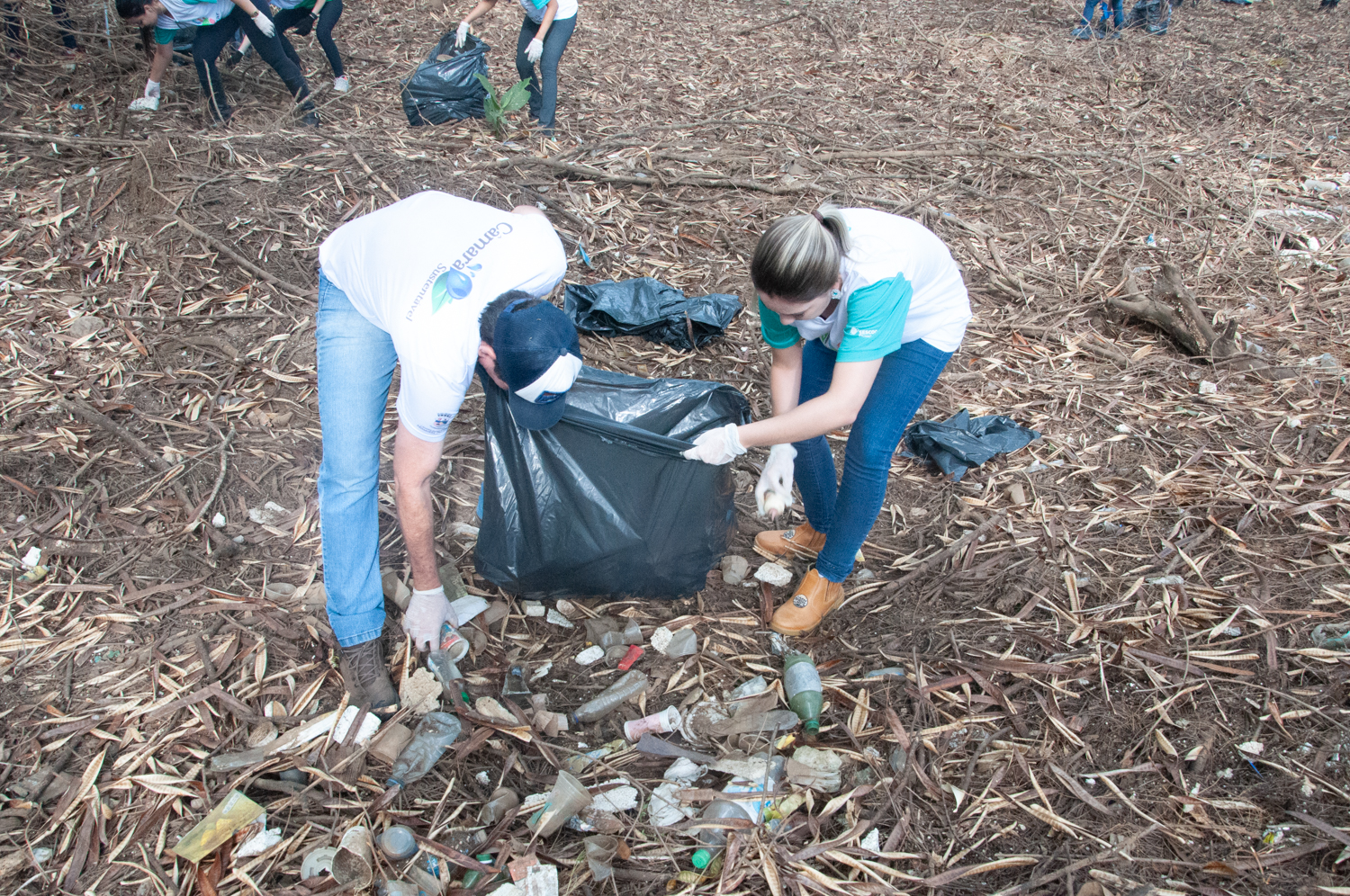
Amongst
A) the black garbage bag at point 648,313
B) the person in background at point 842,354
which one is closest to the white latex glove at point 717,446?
the person in background at point 842,354

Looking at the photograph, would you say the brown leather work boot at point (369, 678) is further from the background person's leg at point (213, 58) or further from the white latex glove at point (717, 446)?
the background person's leg at point (213, 58)

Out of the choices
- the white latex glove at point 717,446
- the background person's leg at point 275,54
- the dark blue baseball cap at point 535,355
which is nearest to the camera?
the dark blue baseball cap at point 535,355

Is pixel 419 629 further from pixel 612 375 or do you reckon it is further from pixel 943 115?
pixel 943 115

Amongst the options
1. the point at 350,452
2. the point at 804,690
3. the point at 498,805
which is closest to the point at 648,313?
the point at 350,452

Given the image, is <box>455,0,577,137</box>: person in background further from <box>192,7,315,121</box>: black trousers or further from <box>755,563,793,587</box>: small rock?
<box>755,563,793,587</box>: small rock

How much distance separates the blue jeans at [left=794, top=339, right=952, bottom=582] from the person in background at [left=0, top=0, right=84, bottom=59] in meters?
5.81

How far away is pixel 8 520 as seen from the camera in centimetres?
262

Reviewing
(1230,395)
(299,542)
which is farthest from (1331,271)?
(299,542)

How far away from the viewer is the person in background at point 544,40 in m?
5.14

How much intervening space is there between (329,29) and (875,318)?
5.38 metres

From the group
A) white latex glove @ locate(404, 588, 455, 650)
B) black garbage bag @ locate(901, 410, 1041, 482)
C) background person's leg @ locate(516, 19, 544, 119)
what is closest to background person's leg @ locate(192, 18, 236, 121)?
background person's leg @ locate(516, 19, 544, 119)

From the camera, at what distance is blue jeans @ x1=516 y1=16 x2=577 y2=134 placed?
5168 millimetres

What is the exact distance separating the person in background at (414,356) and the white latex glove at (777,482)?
756mm

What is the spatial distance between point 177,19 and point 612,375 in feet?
15.0
